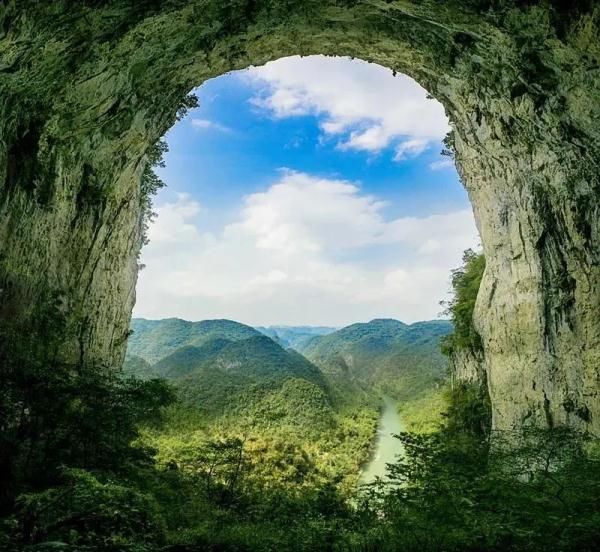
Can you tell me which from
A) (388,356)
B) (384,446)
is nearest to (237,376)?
(384,446)

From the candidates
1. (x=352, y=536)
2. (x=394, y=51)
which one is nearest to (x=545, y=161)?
(x=394, y=51)

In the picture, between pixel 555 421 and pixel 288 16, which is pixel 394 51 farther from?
pixel 555 421

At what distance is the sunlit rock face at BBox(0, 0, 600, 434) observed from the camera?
36.1 feet

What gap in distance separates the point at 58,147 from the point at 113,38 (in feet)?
12.0

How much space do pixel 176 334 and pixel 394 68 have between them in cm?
12065

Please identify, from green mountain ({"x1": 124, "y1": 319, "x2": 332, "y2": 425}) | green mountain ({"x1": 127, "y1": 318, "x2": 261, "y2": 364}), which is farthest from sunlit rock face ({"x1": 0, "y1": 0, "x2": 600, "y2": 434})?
green mountain ({"x1": 127, "y1": 318, "x2": 261, "y2": 364})

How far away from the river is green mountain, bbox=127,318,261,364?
62373mm

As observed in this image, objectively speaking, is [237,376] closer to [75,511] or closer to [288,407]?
[288,407]

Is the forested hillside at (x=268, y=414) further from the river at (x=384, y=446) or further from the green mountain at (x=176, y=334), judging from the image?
the green mountain at (x=176, y=334)

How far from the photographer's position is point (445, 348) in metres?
27.9

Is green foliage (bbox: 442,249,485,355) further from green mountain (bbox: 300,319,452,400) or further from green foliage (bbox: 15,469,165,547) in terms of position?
green mountain (bbox: 300,319,452,400)

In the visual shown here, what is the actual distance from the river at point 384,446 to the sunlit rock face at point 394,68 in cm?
1390

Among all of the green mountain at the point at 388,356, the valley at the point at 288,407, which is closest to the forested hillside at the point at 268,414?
the valley at the point at 288,407

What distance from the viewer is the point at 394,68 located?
60.7ft
